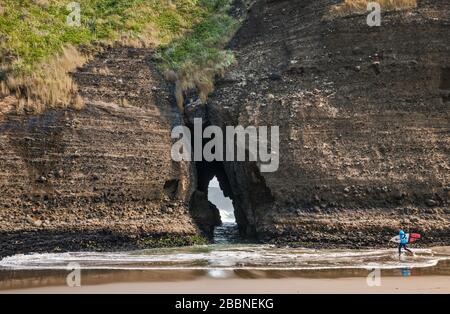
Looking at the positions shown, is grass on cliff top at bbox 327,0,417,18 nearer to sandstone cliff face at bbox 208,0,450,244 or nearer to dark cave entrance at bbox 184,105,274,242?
sandstone cliff face at bbox 208,0,450,244

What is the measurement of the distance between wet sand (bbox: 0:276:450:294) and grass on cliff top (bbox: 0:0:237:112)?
32.6 feet

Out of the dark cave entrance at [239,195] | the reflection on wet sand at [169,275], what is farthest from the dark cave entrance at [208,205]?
the reflection on wet sand at [169,275]

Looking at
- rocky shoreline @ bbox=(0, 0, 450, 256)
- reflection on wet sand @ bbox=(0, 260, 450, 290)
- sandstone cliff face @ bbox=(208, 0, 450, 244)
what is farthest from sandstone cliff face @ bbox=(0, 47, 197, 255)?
reflection on wet sand @ bbox=(0, 260, 450, 290)

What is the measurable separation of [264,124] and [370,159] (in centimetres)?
382

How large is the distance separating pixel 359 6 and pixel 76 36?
11.0 m

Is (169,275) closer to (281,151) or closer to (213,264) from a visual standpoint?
(213,264)

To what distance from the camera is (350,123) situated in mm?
19453

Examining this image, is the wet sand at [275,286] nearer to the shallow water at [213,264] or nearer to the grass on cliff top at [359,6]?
the shallow water at [213,264]

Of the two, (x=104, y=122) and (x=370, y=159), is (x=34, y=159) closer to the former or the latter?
(x=104, y=122)

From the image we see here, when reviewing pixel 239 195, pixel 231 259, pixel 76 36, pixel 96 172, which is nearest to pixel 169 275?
pixel 231 259

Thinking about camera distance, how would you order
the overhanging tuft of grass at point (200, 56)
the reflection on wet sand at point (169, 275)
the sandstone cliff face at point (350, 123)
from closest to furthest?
the reflection on wet sand at point (169, 275), the sandstone cliff face at point (350, 123), the overhanging tuft of grass at point (200, 56)

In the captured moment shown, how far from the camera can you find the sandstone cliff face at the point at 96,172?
1738cm

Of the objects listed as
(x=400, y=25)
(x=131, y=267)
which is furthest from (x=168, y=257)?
(x=400, y=25)

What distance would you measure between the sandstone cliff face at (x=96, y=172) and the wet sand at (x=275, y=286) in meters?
6.97
